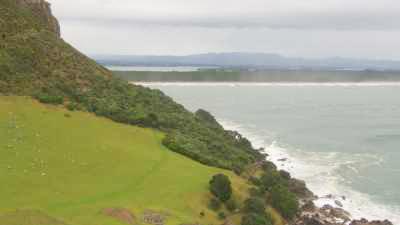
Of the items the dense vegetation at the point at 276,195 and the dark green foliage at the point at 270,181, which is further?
the dark green foliage at the point at 270,181

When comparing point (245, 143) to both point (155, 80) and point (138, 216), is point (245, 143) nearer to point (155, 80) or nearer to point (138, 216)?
point (138, 216)

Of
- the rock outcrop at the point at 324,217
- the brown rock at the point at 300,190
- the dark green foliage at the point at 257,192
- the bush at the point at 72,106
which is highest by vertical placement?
the bush at the point at 72,106

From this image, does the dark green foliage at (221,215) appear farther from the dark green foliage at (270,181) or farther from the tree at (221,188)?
the dark green foliage at (270,181)

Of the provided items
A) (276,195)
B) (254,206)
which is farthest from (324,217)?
(254,206)

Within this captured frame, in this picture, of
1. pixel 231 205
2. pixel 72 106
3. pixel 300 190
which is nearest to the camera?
pixel 231 205

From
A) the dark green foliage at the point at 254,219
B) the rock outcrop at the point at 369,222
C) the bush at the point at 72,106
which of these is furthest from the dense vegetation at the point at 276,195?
the bush at the point at 72,106

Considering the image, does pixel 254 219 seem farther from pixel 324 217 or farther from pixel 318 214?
pixel 324 217

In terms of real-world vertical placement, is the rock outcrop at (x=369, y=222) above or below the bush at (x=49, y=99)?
below
